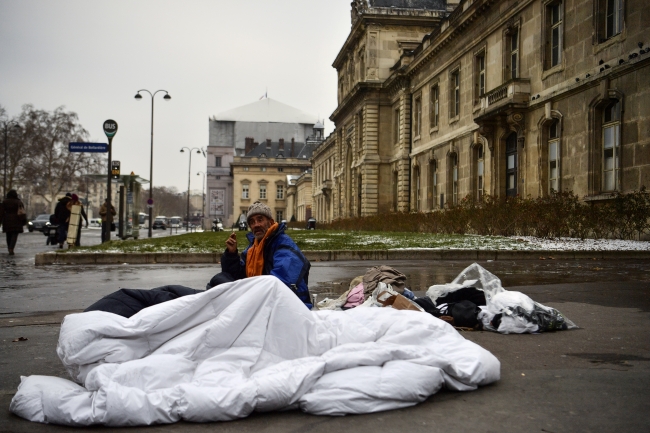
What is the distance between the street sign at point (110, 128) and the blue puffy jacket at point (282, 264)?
16.2m

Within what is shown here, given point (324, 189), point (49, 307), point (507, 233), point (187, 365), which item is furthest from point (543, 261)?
point (324, 189)

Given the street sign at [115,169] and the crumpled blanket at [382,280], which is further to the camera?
the street sign at [115,169]

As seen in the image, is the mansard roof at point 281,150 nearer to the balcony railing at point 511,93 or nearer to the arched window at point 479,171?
the arched window at point 479,171

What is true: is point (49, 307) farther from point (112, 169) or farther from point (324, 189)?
point (324, 189)

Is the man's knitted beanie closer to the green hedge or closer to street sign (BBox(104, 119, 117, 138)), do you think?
the green hedge

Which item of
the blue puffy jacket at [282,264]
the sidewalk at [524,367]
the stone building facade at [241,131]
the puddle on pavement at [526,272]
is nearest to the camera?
the sidewalk at [524,367]

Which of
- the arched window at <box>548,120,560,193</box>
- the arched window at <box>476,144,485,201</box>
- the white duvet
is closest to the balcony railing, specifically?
the arched window at <box>548,120,560,193</box>

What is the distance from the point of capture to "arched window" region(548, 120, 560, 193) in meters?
23.8

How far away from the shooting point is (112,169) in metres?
21.6

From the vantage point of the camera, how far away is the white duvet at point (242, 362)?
3508mm

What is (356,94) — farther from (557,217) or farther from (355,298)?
(355,298)

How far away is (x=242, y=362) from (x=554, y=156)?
22414 millimetres

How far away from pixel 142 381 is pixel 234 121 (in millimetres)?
127275

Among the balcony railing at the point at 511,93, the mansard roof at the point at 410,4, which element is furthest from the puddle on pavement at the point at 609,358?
the mansard roof at the point at 410,4
